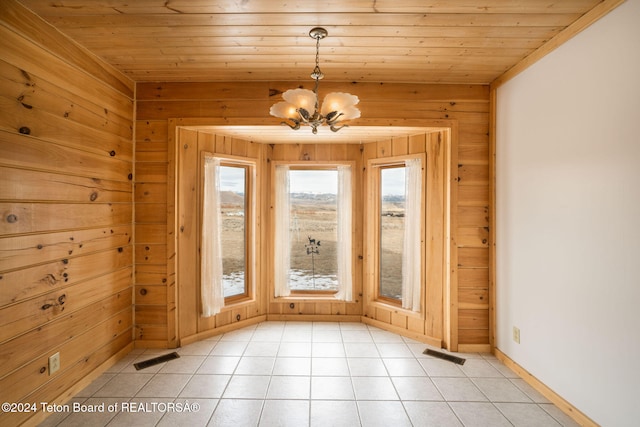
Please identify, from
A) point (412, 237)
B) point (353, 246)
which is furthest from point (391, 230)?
point (353, 246)

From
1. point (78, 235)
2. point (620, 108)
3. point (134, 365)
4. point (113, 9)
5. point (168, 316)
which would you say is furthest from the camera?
point (168, 316)

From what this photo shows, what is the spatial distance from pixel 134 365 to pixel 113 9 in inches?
110

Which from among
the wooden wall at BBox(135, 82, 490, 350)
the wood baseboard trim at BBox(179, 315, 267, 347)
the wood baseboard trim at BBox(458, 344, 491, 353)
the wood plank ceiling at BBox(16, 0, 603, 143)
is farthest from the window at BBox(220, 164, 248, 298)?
the wood baseboard trim at BBox(458, 344, 491, 353)

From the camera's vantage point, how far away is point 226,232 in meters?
3.46

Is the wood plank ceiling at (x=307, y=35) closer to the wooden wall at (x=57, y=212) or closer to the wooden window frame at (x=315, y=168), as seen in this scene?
the wooden wall at (x=57, y=212)

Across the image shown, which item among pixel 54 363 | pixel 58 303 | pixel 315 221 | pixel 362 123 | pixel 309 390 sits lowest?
pixel 309 390

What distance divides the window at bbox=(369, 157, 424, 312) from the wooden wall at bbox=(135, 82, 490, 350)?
0.42m

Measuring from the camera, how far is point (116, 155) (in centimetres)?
260

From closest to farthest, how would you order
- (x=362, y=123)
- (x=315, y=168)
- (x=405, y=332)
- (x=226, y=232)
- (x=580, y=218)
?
1. (x=580, y=218)
2. (x=362, y=123)
3. (x=405, y=332)
4. (x=226, y=232)
5. (x=315, y=168)

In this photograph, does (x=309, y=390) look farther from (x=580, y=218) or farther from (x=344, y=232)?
(x=580, y=218)

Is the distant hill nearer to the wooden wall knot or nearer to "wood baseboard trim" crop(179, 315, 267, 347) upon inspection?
"wood baseboard trim" crop(179, 315, 267, 347)

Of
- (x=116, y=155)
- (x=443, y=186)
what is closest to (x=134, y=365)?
(x=116, y=155)

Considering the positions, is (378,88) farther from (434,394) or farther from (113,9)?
(434,394)

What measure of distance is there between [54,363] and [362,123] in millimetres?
3112
